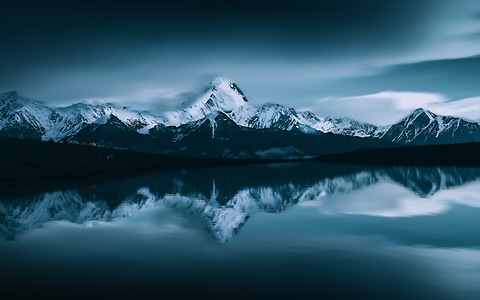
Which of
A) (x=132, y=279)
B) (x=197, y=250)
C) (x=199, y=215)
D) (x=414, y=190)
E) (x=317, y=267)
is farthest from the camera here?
(x=414, y=190)

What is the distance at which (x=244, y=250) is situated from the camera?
72.9 ft

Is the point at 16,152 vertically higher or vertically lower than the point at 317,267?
higher

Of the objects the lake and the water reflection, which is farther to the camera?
the water reflection

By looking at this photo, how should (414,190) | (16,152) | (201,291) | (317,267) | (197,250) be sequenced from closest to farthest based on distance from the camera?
(201,291)
(317,267)
(197,250)
(414,190)
(16,152)

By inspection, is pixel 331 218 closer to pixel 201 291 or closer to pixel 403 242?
pixel 403 242

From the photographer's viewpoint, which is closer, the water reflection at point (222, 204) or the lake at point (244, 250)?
the lake at point (244, 250)

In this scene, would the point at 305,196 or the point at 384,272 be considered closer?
the point at 384,272

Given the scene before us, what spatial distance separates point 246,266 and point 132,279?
196 inches

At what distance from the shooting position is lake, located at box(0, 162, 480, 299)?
1566 cm

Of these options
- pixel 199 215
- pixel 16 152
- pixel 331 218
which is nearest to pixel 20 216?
pixel 199 215

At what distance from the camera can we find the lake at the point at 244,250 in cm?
1566

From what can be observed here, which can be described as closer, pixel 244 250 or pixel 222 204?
pixel 244 250

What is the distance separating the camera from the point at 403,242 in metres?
23.7

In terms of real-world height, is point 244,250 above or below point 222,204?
below
